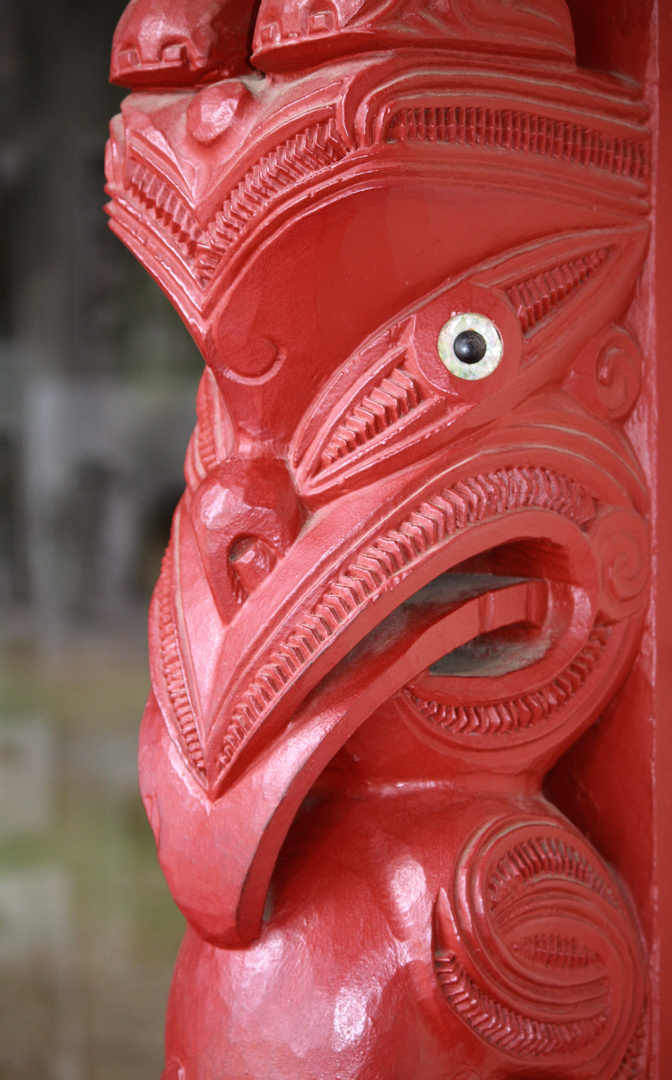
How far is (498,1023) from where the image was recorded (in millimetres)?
786

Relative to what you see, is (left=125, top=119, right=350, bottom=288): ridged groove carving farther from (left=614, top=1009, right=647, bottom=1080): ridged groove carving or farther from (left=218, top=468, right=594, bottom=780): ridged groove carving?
(left=614, top=1009, right=647, bottom=1080): ridged groove carving

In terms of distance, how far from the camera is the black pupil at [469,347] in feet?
2.54

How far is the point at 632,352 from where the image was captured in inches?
33.6

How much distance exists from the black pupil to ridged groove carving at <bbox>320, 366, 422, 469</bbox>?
0.14 ft

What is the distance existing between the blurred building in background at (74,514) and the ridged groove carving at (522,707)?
4.70 ft

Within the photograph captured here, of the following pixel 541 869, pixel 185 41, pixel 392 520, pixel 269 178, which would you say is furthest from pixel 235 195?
pixel 541 869

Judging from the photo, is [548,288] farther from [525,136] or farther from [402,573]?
[402,573]

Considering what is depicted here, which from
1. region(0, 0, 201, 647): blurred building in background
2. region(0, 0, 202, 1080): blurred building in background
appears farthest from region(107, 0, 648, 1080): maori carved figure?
region(0, 0, 201, 647): blurred building in background

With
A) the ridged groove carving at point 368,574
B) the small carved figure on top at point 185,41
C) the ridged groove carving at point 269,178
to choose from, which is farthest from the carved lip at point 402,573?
the small carved figure on top at point 185,41

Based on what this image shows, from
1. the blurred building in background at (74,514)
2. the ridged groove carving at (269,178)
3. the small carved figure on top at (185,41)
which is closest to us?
the ridged groove carving at (269,178)

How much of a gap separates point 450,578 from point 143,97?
513 millimetres

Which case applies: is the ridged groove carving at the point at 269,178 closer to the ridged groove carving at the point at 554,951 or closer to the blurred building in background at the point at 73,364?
the ridged groove carving at the point at 554,951

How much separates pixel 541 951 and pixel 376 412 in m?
0.47

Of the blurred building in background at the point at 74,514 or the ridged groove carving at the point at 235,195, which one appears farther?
the blurred building in background at the point at 74,514
